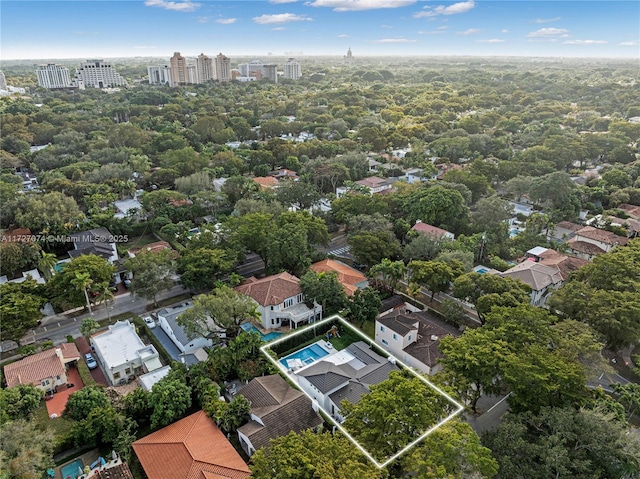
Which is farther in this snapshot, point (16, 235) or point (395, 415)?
point (16, 235)

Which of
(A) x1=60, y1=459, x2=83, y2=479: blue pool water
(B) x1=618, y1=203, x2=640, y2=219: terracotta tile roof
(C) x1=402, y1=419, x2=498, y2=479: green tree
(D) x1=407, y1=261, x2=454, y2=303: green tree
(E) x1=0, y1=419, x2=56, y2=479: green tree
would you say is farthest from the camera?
(B) x1=618, y1=203, x2=640, y2=219: terracotta tile roof

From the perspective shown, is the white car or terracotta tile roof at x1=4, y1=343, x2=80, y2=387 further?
the white car

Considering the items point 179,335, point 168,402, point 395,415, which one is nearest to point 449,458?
point 395,415

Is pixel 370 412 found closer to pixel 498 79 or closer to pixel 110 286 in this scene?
pixel 110 286

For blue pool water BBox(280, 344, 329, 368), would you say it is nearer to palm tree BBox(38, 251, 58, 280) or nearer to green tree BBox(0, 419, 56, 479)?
green tree BBox(0, 419, 56, 479)

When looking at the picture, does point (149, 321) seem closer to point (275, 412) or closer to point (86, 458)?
point (86, 458)

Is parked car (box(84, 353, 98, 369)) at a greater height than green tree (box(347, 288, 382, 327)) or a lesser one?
lesser

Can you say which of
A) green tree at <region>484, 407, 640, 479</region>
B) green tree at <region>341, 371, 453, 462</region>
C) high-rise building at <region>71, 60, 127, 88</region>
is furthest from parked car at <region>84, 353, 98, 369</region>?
high-rise building at <region>71, 60, 127, 88</region>
